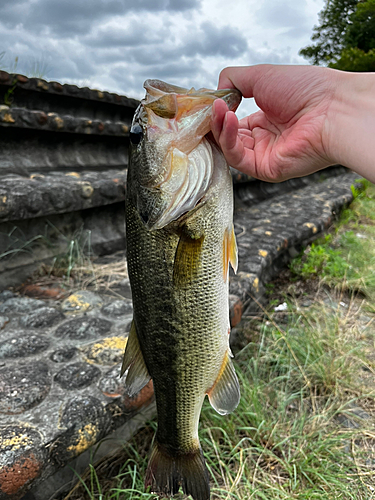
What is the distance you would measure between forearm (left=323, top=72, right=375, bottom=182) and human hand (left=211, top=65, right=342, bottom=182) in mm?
23

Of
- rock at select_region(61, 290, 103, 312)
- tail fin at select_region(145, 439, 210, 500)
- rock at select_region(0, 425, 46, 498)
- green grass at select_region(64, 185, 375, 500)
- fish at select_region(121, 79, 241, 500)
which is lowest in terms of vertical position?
green grass at select_region(64, 185, 375, 500)

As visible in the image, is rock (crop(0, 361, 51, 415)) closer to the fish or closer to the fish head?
the fish

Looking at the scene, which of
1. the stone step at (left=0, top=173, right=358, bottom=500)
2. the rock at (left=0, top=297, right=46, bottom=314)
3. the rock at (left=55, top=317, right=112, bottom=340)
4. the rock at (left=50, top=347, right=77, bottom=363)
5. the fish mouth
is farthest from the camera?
the rock at (left=0, top=297, right=46, bottom=314)

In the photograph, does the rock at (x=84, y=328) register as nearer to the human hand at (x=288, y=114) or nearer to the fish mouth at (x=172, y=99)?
the human hand at (x=288, y=114)

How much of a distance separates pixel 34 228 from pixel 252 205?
410 centimetres

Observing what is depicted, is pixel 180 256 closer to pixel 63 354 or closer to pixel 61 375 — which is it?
pixel 61 375

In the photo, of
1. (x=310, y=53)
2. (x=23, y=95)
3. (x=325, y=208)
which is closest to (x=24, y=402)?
(x=23, y=95)

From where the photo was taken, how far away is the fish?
124 centimetres

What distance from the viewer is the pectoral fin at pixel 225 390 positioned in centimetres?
139

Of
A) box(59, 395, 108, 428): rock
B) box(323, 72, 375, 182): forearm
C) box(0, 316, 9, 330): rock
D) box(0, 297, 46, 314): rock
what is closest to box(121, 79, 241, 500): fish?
box(323, 72, 375, 182): forearm

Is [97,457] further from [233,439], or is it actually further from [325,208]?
[325,208]

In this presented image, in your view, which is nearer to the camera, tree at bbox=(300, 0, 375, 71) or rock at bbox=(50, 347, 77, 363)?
rock at bbox=(50, 347, 77, 363)

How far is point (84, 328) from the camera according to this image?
2.60m

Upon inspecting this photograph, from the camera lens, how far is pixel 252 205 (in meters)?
6.66
